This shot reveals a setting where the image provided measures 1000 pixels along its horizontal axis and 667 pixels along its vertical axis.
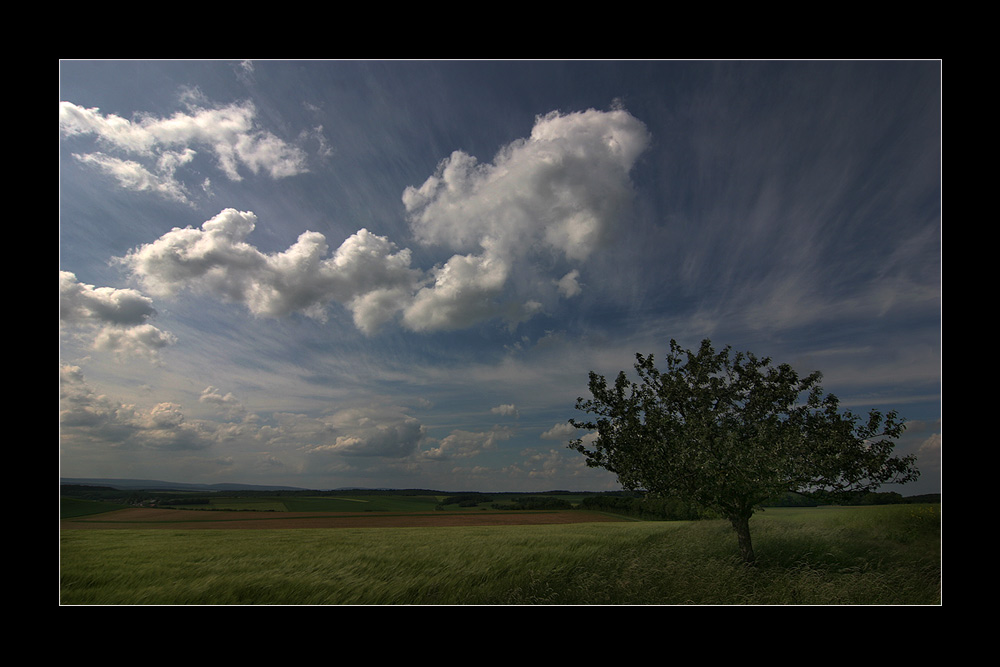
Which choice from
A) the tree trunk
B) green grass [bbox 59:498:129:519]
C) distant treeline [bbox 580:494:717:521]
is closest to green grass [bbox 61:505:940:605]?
the tree trunk

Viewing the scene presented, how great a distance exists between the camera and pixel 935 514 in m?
9.14

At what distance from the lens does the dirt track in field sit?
35.2 feet

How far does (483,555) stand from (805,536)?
8.93m

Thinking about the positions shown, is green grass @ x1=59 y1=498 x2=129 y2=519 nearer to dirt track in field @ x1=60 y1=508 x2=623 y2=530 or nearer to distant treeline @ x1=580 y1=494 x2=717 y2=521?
dirt track in field @ x1=60 y1=508 x2=623 y2=530

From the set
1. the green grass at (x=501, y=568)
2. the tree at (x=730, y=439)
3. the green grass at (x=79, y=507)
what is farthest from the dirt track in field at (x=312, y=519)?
the tree at (x=730, y=439)

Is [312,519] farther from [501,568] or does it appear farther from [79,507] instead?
[501,568]

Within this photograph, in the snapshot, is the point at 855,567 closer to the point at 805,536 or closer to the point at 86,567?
the point at 805,536

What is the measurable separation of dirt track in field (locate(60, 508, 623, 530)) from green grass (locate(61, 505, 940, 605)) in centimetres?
50

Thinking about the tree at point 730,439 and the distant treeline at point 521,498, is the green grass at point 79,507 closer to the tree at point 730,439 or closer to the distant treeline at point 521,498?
the distant treeline at point 521,498

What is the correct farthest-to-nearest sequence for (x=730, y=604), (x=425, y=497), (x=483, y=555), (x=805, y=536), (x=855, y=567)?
(x=425, y=497) → (x=805, y=536) → (x=483, y=555) → (x=855, y=567) → (x=730, y=604)

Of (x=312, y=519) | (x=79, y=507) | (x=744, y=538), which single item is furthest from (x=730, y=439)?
(x=79, y=507)

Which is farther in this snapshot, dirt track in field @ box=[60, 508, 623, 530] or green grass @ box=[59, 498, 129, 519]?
dirt track in field @ box=[60, 508, 623, 530]

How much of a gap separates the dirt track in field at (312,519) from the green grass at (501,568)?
496 millimetres
